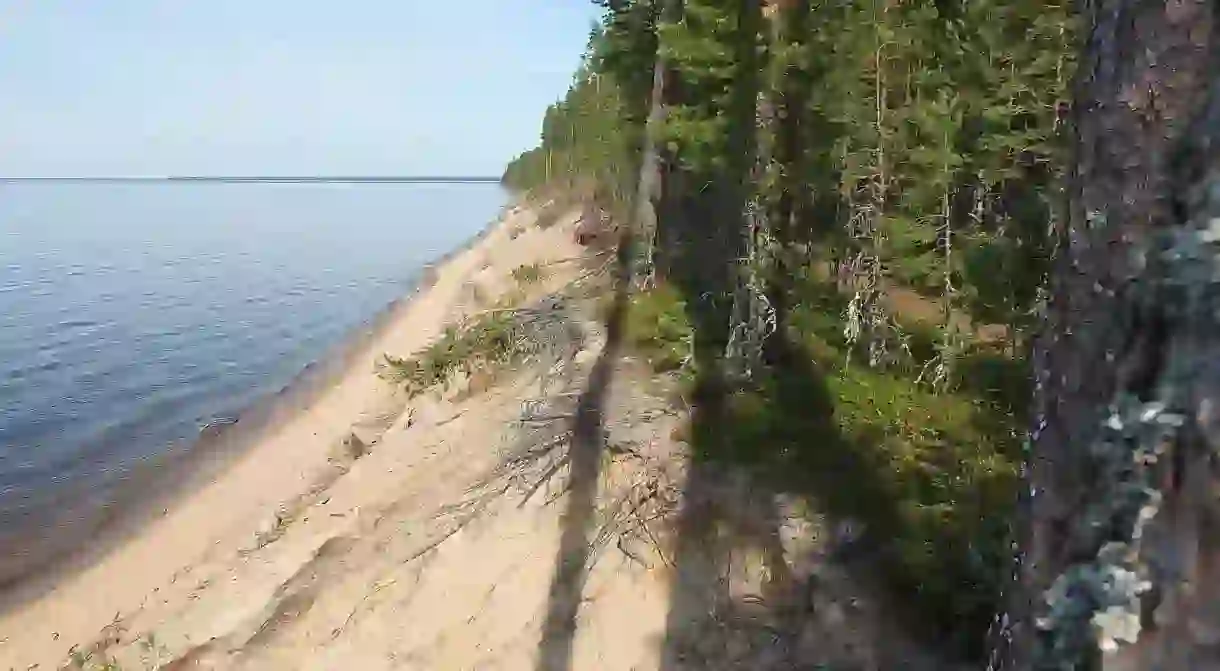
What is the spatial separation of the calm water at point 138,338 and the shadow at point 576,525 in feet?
31.9

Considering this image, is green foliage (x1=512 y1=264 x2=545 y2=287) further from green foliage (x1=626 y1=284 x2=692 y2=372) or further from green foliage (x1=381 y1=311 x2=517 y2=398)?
green foliage (x1=626 y1=284 x2=692 y2=372)

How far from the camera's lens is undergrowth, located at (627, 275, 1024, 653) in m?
5.17

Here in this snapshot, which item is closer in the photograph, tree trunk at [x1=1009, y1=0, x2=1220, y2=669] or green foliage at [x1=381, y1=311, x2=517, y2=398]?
tree trunk at [x1=1009, y1=0, x2=1220, y2=669]

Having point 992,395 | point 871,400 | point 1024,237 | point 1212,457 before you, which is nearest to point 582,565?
point 871,400

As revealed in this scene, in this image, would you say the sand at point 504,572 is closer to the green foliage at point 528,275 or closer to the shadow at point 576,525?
the shadow at point 576,525

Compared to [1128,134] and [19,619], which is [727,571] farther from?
[19,619]

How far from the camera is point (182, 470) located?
51.8 ft

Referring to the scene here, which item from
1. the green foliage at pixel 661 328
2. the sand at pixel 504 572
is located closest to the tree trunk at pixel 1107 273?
the sand at pixel 504 572

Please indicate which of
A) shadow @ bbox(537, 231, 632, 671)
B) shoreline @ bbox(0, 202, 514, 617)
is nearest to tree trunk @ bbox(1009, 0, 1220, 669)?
shadow @ bbox(537, 231, 632, 671)

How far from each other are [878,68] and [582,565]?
9560 mm

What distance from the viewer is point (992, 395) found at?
408 inches

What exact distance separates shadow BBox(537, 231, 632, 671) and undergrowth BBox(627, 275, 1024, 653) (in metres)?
0.93

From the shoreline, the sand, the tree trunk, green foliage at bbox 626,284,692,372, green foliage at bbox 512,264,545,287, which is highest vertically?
the tree trunk

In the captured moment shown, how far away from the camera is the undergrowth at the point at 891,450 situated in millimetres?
5172
